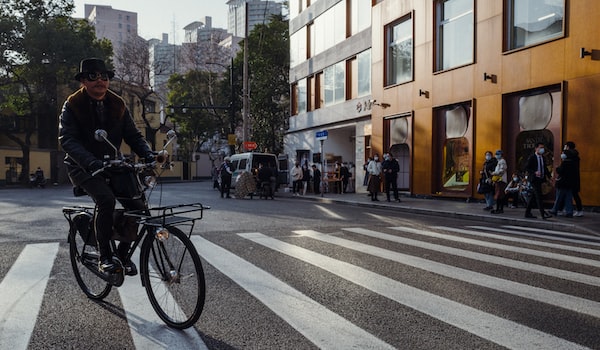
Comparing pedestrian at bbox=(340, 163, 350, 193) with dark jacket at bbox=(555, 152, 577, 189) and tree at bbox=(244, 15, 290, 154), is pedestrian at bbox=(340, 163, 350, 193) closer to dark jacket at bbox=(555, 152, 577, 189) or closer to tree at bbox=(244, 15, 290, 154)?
tree at bbox=(244, 15, 290, 154)

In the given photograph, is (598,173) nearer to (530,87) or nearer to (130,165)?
(530,87)

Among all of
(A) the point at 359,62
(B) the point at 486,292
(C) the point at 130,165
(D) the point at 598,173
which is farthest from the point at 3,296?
(A) the point at 359,62

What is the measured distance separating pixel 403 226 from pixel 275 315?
257 inches

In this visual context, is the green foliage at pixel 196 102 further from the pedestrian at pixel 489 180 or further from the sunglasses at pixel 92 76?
the sunglasses at pixel 92 76

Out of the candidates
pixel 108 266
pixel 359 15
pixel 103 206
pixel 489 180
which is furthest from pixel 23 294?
pixel 359 15

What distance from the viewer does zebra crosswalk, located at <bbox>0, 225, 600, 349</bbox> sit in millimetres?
3471

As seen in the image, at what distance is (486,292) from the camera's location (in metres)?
4.68

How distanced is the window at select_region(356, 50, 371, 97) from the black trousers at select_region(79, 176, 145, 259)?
2089 cm

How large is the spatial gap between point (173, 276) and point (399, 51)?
19628 mm

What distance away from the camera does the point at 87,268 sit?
14.7 feet

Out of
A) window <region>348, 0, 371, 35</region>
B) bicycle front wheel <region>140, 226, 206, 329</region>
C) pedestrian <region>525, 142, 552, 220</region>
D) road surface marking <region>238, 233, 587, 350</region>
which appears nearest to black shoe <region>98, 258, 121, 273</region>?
bicycle front wheel <region>140, 226, 206, 329</region>

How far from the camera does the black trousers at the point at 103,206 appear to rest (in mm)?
3834

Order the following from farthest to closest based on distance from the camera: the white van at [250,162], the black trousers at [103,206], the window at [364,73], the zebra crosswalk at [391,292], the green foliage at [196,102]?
the green foliage at [196,102]
the white van at [250,162]
the window at [364,73]
the black trousers at [103,206]
the zebra crosswalk at [391,292]

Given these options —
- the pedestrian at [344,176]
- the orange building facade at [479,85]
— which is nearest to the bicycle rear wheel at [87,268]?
the orange building facade at [479,85]
